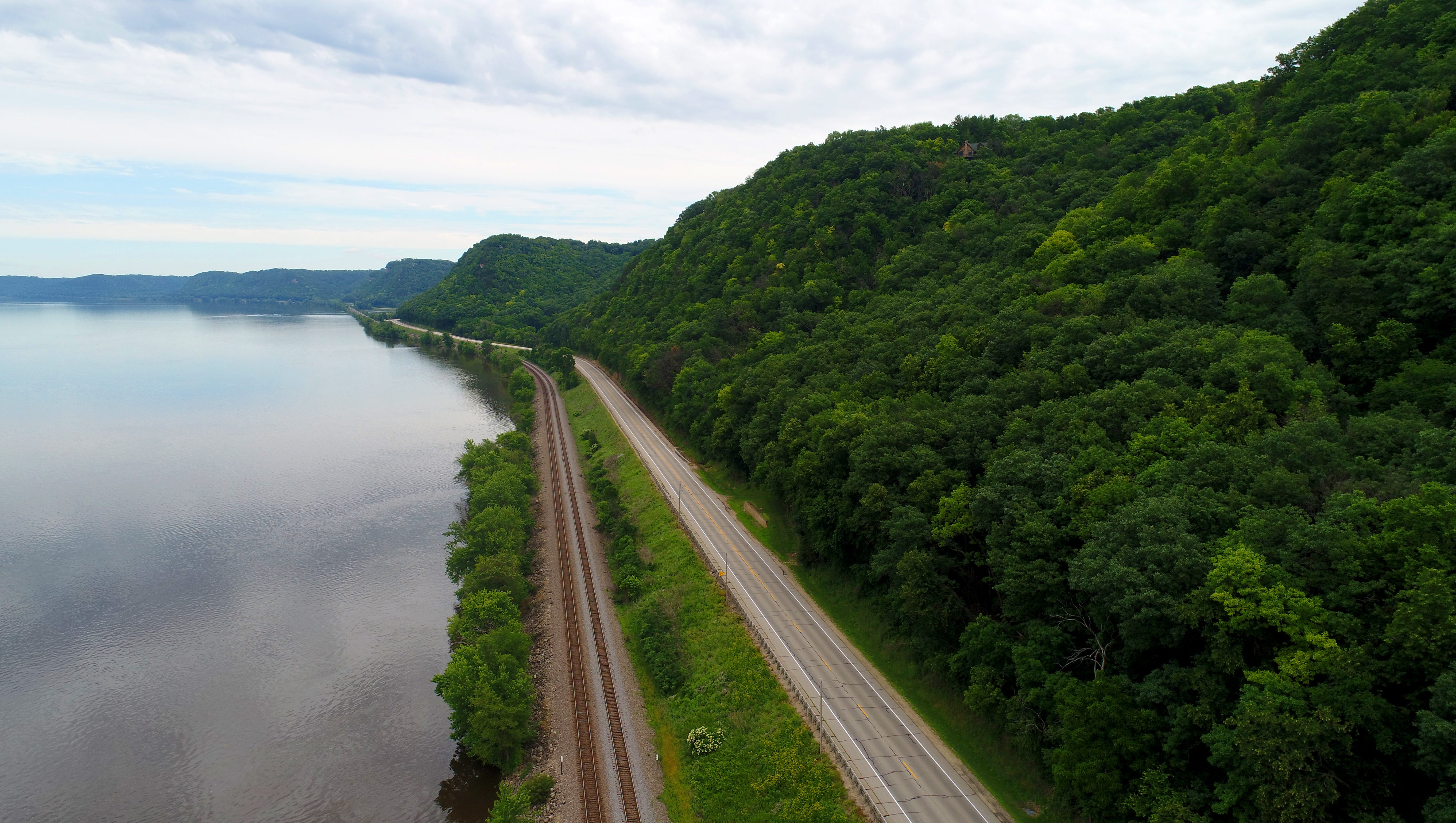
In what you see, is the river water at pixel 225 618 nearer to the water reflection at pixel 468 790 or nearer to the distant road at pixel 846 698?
the water reflection at pixel 468 790

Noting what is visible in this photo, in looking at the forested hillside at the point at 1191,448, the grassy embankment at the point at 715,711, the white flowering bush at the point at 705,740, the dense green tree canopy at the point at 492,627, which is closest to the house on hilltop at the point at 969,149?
the forested hillside at the point at 1191,448

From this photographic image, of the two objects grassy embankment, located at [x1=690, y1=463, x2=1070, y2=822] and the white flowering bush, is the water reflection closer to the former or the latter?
the white flowering bush

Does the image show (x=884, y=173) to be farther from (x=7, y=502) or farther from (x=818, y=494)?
(x=7, y=502)

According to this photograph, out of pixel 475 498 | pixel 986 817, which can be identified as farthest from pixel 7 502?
pixel 986 817

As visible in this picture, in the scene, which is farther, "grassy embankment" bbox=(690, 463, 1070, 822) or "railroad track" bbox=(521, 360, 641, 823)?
"railroad track" bbox=(521, 360, 641, 823)

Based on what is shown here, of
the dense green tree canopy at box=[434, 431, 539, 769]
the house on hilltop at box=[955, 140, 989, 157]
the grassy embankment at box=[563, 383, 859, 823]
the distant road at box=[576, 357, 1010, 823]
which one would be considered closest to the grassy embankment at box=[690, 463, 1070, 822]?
the distant road at box=[576, 357, 1010, 823]
